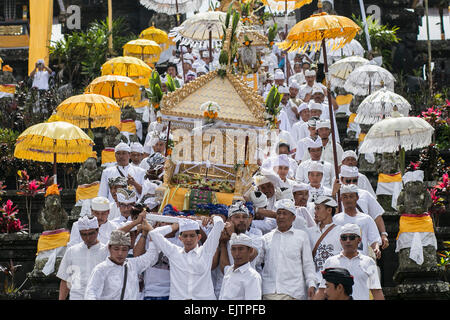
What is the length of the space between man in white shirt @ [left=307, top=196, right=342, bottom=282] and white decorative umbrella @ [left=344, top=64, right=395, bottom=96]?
6.35 m

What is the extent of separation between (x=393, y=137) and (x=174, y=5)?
873 cm

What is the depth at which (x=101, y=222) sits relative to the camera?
1049 centimetres

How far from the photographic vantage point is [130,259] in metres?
9.34

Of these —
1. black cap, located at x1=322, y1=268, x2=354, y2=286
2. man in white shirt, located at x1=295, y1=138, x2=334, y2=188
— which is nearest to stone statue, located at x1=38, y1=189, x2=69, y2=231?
man in white shirt, located at x1=295, y1=138, x2=334, y2=188

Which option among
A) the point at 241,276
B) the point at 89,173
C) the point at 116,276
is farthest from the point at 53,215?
the point at 241,276

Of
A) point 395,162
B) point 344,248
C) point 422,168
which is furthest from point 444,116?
point 344,248

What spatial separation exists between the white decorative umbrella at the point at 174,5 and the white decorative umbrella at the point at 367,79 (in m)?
5.11

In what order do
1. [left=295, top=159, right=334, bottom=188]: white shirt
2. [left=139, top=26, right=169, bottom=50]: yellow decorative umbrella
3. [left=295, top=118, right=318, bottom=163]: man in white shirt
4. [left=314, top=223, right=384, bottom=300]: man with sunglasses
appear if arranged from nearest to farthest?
[left=314, top=223, right=384, bottom=300]: man with sunglasses, [left=295, top=159, right=334, bottom=188]: white shirt, [left=295, top=118, right=318, bottom=163]: man in white shirt, [left=139, top=26, right=169, bottom=50]: yellow decorative umbrella

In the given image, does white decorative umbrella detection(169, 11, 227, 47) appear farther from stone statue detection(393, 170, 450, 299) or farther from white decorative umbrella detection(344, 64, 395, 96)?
stone statue detection(393, 170, 450, 299)

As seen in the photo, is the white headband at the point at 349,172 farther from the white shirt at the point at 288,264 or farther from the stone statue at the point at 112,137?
the stone statue at the point at 112,137

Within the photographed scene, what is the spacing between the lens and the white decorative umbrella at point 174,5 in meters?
20.2

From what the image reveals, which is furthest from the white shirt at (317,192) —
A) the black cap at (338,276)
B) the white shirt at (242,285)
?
the black cap at (338,276)

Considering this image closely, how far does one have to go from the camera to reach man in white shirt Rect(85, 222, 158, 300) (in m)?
8.91

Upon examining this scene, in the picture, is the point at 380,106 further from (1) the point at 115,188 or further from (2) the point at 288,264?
(2) the point at 288,264
